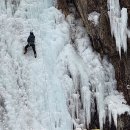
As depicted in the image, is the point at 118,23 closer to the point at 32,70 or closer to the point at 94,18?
the point at 94,18

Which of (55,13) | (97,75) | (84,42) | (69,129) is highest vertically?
(55,13)

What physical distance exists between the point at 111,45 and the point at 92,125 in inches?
141

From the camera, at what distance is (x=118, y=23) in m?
20.8

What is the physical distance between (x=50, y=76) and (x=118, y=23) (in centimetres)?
372

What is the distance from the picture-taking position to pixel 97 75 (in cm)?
2089

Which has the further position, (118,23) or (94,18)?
(94,18)

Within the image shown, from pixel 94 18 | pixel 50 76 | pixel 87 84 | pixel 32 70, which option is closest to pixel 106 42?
pixel 94 18

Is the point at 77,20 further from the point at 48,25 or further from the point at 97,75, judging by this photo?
the point at 97,75

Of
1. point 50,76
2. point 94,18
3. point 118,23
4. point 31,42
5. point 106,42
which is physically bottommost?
point 50,76

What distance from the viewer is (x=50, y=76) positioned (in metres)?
20.8

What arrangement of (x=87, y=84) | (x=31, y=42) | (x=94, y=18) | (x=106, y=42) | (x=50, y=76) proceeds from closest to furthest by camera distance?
(x=87, y=84) < (x=50, y=76) < (x=106, y=42) < (x=94, y=18) < (x=31, y=42)

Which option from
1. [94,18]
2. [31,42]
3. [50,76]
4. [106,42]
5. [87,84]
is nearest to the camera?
[87,84]

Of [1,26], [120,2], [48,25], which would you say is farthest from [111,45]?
[1,26]

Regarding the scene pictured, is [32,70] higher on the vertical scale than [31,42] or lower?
lower
